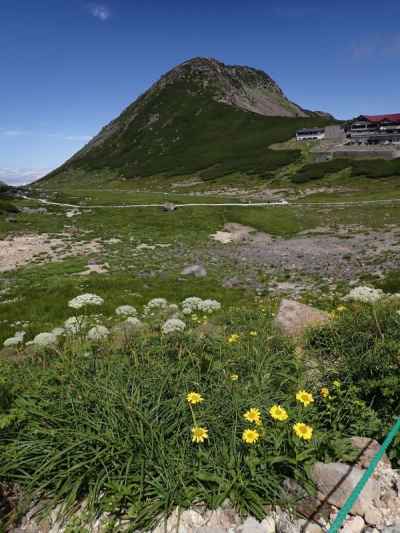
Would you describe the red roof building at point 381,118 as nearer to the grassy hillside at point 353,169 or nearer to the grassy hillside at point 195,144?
the grassy hillside at point 195,144

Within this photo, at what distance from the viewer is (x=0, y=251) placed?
101 ft

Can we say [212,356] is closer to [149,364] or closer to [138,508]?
[149,364]

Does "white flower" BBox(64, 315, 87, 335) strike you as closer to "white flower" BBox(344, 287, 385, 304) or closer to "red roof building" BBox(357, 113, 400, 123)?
"white flower" BBox(344, 287, 385, 304)

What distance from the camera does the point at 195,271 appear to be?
2477cm

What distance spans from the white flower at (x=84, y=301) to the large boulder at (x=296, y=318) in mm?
10626

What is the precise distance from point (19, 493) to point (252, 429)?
328 centimetres

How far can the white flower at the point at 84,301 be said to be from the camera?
1745 centimetres

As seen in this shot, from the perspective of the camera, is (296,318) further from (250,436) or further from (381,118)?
(381,118)

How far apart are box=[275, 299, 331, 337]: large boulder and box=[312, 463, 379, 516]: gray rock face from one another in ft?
15.3

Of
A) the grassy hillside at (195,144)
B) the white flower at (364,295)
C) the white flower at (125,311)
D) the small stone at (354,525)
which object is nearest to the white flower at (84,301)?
the white flower at (125,311)

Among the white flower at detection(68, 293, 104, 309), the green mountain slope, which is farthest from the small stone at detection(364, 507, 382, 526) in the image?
the green mountain slope

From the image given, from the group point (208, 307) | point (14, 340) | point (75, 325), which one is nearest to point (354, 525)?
point (75, 325)

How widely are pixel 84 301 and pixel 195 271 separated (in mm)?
9258

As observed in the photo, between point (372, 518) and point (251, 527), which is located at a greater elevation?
point (251, 527)
